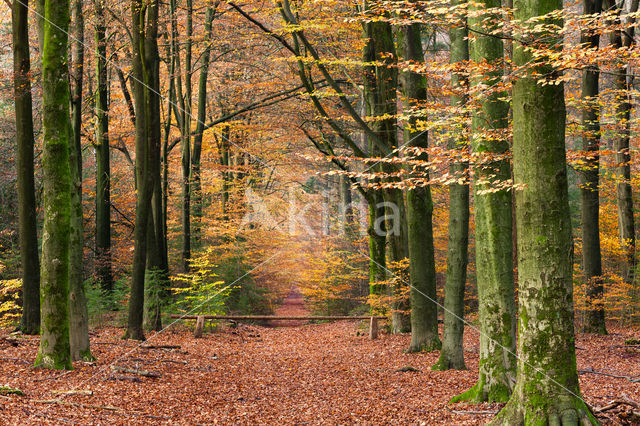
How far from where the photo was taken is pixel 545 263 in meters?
4.33

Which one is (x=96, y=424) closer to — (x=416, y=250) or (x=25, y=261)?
(x=25, y=261)

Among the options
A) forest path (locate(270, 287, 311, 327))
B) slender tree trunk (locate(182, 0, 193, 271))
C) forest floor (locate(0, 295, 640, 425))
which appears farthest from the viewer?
forest path (locate(270, 287, 311, 327))

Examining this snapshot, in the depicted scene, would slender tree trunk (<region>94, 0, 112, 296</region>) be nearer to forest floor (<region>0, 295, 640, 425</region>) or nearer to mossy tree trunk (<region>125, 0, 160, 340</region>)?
mossy tree trunk (<region>125, 0, 160, 340</region>)

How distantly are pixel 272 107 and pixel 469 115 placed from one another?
11.2 meters

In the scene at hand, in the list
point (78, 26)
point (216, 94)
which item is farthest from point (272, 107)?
point (78, 26)

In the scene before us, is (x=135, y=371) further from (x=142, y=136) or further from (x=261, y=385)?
(x=142, y=136)

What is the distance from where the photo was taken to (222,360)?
34.7ft

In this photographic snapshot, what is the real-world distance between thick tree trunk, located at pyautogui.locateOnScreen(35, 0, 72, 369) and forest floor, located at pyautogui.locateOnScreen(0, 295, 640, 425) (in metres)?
0.45

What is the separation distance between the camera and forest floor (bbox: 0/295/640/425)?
5.80m

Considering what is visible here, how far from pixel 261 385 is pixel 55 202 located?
4037 millimetres

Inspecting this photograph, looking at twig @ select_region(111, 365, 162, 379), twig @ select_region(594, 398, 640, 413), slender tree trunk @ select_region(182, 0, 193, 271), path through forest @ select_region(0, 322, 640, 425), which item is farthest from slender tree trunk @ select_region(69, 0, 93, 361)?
slender tree trunk @ select_region(182, 0, 193, 271)

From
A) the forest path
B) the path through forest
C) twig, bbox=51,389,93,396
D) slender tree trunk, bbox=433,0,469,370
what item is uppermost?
slender tree trunk, bbox=433,0,469,370

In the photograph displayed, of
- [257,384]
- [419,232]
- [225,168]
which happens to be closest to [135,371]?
[257,384]

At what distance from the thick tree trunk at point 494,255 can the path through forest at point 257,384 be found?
0.44 meters
